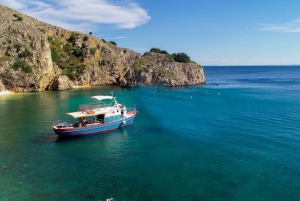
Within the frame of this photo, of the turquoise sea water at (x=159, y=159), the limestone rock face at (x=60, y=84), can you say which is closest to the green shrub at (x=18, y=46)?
the limestone rock face at (x=60, y=84)

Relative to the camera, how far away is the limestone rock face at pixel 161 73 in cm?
10969

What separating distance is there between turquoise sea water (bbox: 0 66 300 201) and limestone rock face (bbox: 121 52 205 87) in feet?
194

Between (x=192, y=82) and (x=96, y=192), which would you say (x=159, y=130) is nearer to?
(x=96, y=192)

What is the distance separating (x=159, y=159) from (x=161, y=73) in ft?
273

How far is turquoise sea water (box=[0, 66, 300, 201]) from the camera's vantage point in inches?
903

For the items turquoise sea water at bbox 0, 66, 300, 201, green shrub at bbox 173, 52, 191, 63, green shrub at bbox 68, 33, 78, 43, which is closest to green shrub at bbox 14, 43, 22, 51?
green shrub at bbox 68, 33, 78, 43

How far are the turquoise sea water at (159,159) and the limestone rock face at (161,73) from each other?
5898 cm

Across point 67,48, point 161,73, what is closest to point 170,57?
point 161,73

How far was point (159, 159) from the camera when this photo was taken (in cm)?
3006

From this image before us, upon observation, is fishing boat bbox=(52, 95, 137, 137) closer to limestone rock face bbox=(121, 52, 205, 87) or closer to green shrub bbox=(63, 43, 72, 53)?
limestone rock face bbox=(121, 52, 205, 87)

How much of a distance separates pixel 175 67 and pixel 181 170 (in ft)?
299

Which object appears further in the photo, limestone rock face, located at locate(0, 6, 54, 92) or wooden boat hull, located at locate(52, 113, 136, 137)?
limestone rock face, located at locate(0, 6, 54, 92)

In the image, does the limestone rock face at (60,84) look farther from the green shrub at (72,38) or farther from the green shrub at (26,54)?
the green shrub at (72,38)

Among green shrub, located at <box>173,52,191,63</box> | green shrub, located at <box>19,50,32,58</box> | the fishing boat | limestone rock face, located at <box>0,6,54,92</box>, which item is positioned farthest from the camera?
green shrub, located at <box>173,52,191,63</box>
